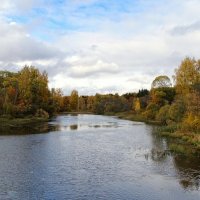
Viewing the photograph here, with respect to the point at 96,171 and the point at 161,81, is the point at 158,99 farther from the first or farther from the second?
the point at 96,171

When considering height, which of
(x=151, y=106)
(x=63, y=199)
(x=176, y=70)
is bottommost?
(x=63, y=199)

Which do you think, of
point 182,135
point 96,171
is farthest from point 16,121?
point 96,171

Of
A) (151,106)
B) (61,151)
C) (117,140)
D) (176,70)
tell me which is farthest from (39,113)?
(61,151)

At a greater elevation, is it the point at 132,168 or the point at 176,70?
the point at 176,70

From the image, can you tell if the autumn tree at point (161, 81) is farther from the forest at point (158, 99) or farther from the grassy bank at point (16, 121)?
the grassy bank at point (16, 121)

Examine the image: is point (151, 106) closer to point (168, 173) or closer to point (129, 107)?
point (129, 107)

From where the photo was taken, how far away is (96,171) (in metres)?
32.0

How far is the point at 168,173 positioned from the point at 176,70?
41.6m

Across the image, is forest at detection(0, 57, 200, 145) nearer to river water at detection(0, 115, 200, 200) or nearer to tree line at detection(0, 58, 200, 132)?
tree line at detection(0, 58, 200, 132)

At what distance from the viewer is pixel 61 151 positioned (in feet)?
139

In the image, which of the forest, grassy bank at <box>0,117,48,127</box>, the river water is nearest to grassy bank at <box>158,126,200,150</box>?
the forest

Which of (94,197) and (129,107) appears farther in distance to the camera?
(129,107)

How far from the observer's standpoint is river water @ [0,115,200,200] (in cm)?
2558

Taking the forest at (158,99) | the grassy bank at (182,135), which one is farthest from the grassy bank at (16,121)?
the grassy bank at (182,135)
